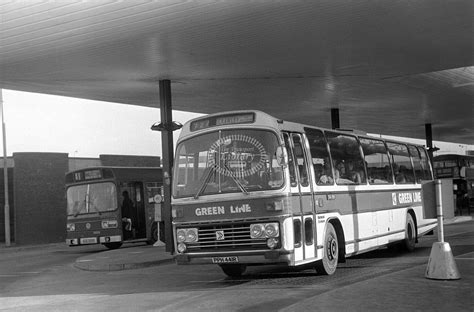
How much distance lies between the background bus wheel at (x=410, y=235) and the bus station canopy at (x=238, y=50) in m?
4.98

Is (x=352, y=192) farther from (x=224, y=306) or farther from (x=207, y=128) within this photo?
(x=224, y=306)

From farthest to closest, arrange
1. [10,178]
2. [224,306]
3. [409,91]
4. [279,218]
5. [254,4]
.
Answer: [10,178] < [409,91] < [254,4] < [279,218] < [224,306]

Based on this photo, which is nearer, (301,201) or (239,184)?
(239,184)

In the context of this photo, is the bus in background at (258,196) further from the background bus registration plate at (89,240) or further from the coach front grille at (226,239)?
the background bus registration plate at (89,240)

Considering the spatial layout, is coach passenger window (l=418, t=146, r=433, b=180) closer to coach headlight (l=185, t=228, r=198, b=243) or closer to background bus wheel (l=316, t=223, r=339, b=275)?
background bus wheel (l=316, t=223, r=339, b=275)

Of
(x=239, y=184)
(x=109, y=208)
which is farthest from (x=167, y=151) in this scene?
(x=239, y=184)

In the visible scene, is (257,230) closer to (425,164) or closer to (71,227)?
(425,164)

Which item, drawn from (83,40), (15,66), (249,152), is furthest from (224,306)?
(15,66)

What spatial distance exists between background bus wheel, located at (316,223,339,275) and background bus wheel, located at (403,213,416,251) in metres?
4.84

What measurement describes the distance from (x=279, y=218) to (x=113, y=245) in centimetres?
1492

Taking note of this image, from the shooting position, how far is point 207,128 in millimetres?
11070

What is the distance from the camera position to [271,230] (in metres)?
10.1

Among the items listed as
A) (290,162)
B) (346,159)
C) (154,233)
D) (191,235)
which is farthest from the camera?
(154,233)

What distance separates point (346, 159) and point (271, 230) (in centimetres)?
381
